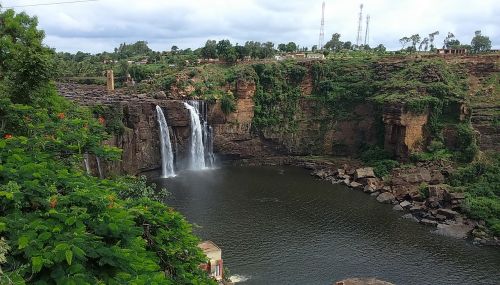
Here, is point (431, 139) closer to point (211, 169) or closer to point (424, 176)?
point (424, 176)

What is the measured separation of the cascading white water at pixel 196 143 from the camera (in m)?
57.0

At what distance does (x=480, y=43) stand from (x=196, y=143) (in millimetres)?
62737

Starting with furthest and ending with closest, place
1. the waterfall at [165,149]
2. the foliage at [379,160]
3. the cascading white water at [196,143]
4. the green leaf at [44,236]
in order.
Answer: the cascading white water at [196,143] → the foliage at [379,160] → the waterfall at [165,149] → the green leaf at [44,236]

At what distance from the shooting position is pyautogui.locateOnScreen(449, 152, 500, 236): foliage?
138 ft

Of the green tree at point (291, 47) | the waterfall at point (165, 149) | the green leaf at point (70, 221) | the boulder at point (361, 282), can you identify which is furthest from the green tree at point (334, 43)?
the green leaf at point (70, 221)

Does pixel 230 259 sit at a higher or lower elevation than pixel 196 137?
lower

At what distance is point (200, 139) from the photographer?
57.9 m

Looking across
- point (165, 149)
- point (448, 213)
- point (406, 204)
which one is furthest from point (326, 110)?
point (448, 213)

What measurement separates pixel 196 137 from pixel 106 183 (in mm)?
43242

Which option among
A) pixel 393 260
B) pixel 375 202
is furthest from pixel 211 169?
pixel 393 260

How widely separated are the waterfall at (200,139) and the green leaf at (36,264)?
48.3 meters

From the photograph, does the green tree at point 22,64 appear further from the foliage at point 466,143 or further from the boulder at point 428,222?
the foliage at point 466,143

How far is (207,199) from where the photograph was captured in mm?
44719

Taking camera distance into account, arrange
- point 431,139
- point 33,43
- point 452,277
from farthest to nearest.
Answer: point 431,139, point 452,277, point 33,43
